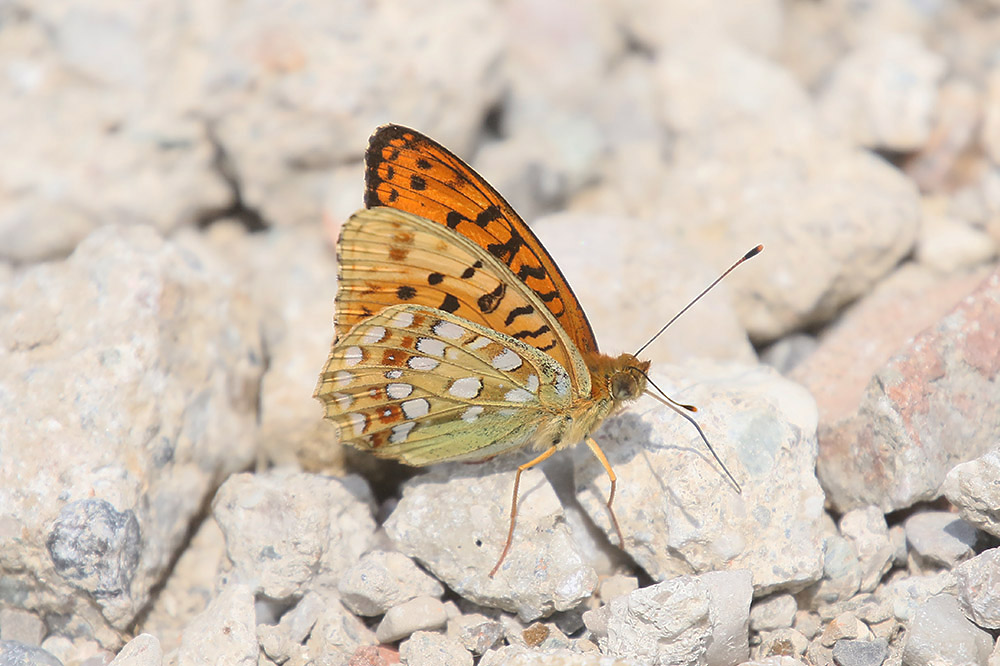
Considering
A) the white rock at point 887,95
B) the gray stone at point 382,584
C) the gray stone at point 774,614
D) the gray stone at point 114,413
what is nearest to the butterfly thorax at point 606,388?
the gray stone at point 382,584

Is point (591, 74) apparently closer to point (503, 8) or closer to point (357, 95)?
point (503, 8)

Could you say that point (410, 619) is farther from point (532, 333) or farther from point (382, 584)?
point (532, 333)

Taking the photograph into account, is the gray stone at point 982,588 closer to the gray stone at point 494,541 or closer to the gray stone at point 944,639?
the gray stone at point 944,639

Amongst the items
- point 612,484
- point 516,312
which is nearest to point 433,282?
point 516,312

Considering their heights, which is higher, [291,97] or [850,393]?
[291,97]

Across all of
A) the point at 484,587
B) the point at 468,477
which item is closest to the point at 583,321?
the point at 468,477

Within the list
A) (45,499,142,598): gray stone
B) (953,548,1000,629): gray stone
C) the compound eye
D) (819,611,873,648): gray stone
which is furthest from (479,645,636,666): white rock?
(45,499,142,598): gray stone
